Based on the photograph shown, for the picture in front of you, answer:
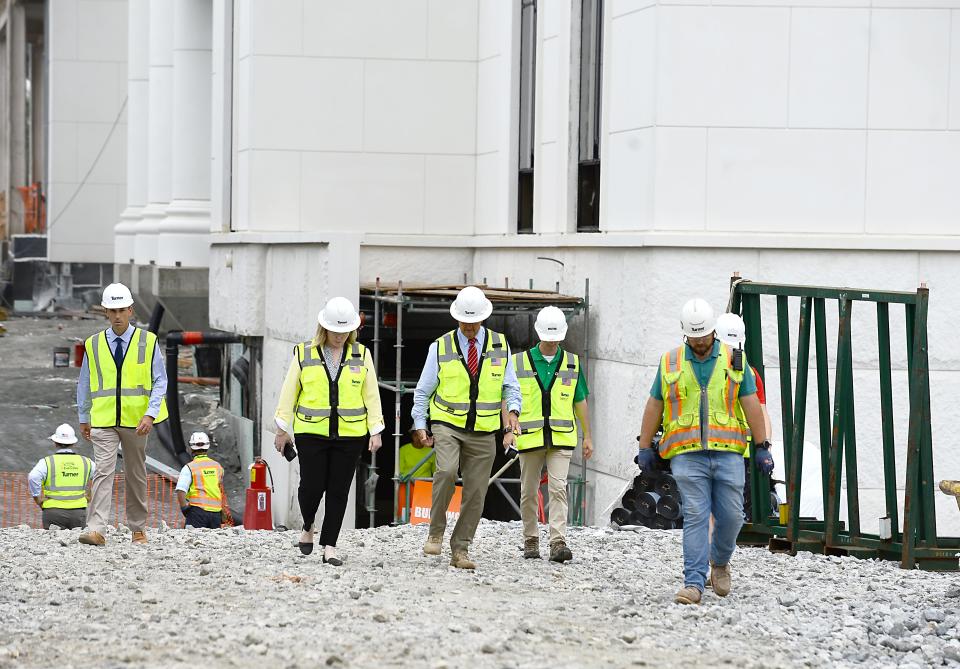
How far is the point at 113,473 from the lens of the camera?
13.2 metres

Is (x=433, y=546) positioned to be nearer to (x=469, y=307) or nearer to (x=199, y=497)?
(x=469, y=307)

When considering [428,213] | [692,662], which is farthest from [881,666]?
[428,213]

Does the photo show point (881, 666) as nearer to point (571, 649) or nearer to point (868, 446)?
point (571, 649)

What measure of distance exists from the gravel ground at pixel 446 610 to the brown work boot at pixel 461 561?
146 millimetres

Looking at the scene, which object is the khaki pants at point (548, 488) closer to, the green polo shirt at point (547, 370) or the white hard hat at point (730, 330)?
the green polo shirt at point (547, 370)

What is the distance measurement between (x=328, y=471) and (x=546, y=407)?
175 centimetres

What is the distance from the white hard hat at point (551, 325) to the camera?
12562 mm

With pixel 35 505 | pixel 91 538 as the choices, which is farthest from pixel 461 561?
pixel 35 505

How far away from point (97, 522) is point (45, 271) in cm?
3750

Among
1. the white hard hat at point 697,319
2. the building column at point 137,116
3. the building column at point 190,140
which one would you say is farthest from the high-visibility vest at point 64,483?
the building column at point 137,116

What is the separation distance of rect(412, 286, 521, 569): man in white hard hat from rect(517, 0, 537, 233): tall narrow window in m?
8.64

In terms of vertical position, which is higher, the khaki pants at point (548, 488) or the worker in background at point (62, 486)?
the khaki pants at point (548, 488)

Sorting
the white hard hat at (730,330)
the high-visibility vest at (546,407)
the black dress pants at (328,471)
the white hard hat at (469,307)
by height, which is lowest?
the black dress pants at (328,471)

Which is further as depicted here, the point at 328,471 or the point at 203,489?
the point at 203,489
